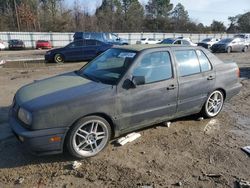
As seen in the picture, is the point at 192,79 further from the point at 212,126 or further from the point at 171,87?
the point at 212,126

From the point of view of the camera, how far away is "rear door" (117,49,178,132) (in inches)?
161

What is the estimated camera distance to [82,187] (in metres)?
3.25

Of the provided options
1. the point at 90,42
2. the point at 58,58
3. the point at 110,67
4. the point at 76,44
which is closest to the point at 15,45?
the point at 58,58

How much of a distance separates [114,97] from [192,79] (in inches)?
68.6

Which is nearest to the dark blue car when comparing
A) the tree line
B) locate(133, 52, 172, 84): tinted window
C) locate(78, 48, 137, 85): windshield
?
locate(78, 48, 137, 85): windshield

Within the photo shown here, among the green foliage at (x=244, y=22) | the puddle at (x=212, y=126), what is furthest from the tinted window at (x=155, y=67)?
the green foliage at (x=244, y=22)

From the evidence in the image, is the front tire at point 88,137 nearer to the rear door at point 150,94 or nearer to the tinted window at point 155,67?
the rear door at point 150,94

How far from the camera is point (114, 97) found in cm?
393

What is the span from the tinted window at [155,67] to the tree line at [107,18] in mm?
46184

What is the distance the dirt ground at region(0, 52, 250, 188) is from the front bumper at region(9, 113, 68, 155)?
28cm

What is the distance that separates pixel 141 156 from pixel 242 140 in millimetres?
1913

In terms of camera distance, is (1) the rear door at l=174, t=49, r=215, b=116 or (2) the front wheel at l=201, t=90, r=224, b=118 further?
(2) the front wheel at l=201, t=90, r=224, b=118

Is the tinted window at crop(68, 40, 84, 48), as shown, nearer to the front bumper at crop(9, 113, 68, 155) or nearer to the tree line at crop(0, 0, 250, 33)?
the front bumper at crop(9, 113, 68, 155)

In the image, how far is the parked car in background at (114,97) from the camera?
3.54 meters
